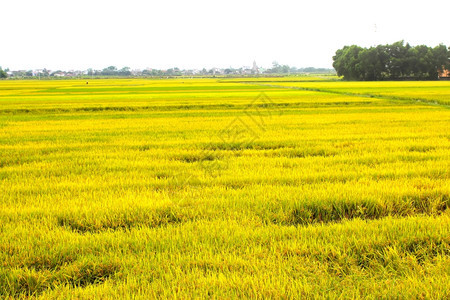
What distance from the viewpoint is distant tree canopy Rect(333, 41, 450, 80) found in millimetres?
76312

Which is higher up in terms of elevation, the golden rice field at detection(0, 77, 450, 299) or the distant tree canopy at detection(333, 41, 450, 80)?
the distant tree canopy at detection(333, 41, 450, 80)

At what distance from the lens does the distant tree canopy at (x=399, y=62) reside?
250 feet

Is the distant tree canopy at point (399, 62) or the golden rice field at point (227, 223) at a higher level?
the distant tree canopy at point (399, 62)

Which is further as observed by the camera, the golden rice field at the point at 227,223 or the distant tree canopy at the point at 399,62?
the distant tree canopy at the point at 399,62

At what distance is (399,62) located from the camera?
76.9 m

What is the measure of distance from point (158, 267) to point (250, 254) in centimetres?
82

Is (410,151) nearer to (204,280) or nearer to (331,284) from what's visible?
(331,284)

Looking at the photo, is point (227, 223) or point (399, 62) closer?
point (227, 223)

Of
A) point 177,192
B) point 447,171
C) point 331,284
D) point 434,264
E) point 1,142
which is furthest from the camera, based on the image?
point 1,142

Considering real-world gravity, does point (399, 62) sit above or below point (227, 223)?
above

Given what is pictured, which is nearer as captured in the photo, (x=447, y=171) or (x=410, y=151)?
(x=447, y=171)

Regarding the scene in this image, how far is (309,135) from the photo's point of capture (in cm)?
1016

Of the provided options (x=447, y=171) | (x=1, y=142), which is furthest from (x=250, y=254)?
(x=1, y=142)

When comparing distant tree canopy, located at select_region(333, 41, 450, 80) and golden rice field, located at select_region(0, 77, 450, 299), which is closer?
golden rice field, located at select_region(0, 77, 450, 299)
